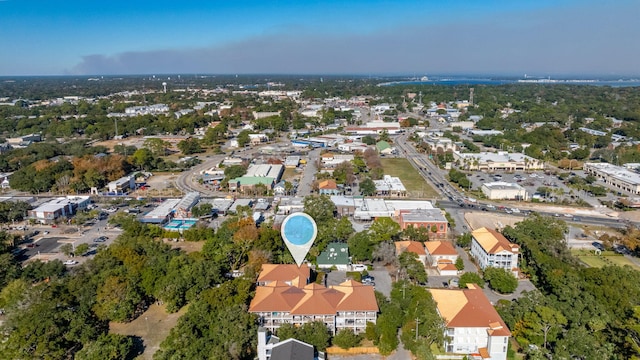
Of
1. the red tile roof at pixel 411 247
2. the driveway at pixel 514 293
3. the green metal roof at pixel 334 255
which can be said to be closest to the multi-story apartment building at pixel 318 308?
the green metal roof at pixel 334 255

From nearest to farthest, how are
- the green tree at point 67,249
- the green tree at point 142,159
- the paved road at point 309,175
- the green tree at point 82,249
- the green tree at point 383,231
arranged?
1. the green tree at point 383,231
2. the green tree at point 67,249
3. the green tree at point 82,249
4. the paved road at point 309,175
5. the green tree at point 142,159

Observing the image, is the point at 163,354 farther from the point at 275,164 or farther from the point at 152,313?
the point at 275,164

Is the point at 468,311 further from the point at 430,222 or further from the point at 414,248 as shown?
the point at 430,222

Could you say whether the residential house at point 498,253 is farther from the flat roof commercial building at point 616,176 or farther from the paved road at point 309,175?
the flat roof commercial building at point 616,176

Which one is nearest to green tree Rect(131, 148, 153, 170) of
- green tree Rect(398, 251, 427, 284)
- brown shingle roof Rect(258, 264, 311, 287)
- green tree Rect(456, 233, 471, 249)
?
brown shingle roof Rect(258, 264, 311, 287)

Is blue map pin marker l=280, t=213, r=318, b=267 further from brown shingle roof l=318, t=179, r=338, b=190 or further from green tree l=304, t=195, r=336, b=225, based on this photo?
brown shingle roof l=318, t=179, r=338, b=190

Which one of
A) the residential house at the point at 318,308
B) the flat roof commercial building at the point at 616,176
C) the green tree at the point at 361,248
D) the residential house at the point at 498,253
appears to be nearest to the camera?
the residential house at the point at 318,308

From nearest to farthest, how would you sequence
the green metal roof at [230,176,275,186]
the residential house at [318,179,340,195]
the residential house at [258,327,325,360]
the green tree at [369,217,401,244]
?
the residential house at [258,327,325,360]
the green tree at [369,217,401,244]
the residential house at [318,179,340,195]
the green metal roof at [230,176,275,186]
